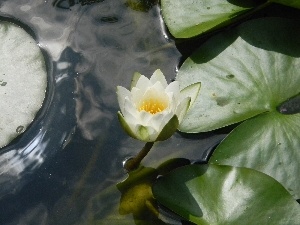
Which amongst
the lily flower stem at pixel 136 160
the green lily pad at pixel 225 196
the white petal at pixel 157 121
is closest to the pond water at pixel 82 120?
the lily flower stem at pixel 136 160

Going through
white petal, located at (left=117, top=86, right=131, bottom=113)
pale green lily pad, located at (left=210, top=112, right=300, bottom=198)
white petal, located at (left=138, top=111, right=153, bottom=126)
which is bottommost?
pale green lily pad, located at (left=210, top=112, right=300, bottom=198)

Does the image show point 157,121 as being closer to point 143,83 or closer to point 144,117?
point 144,117

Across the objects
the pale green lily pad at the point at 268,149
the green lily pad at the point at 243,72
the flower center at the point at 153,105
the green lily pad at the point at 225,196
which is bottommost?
the green lily pad at the point at 225,196

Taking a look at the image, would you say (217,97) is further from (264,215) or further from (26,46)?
(26,46)

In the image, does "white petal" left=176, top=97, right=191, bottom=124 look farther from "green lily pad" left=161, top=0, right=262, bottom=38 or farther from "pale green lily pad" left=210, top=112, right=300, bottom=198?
"green lily pad" left=161, top=0, right=262, bottom=38

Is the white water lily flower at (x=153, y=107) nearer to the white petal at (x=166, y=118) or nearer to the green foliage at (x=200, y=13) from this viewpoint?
the white petal at (x=166, y=118)

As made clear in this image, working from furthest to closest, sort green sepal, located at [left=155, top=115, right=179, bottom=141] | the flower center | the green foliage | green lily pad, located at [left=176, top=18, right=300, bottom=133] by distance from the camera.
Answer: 1. the green foliage
2. green lily pad, located at [left=176, top=18, right=300, bottom=133]
3. the flower center
4. green sepal, located at [left=155, top=115, right=179, bottom=141]

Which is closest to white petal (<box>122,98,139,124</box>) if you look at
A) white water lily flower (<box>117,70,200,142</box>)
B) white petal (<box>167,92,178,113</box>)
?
white water lily flower (<box>117,70,200,142</box>)
